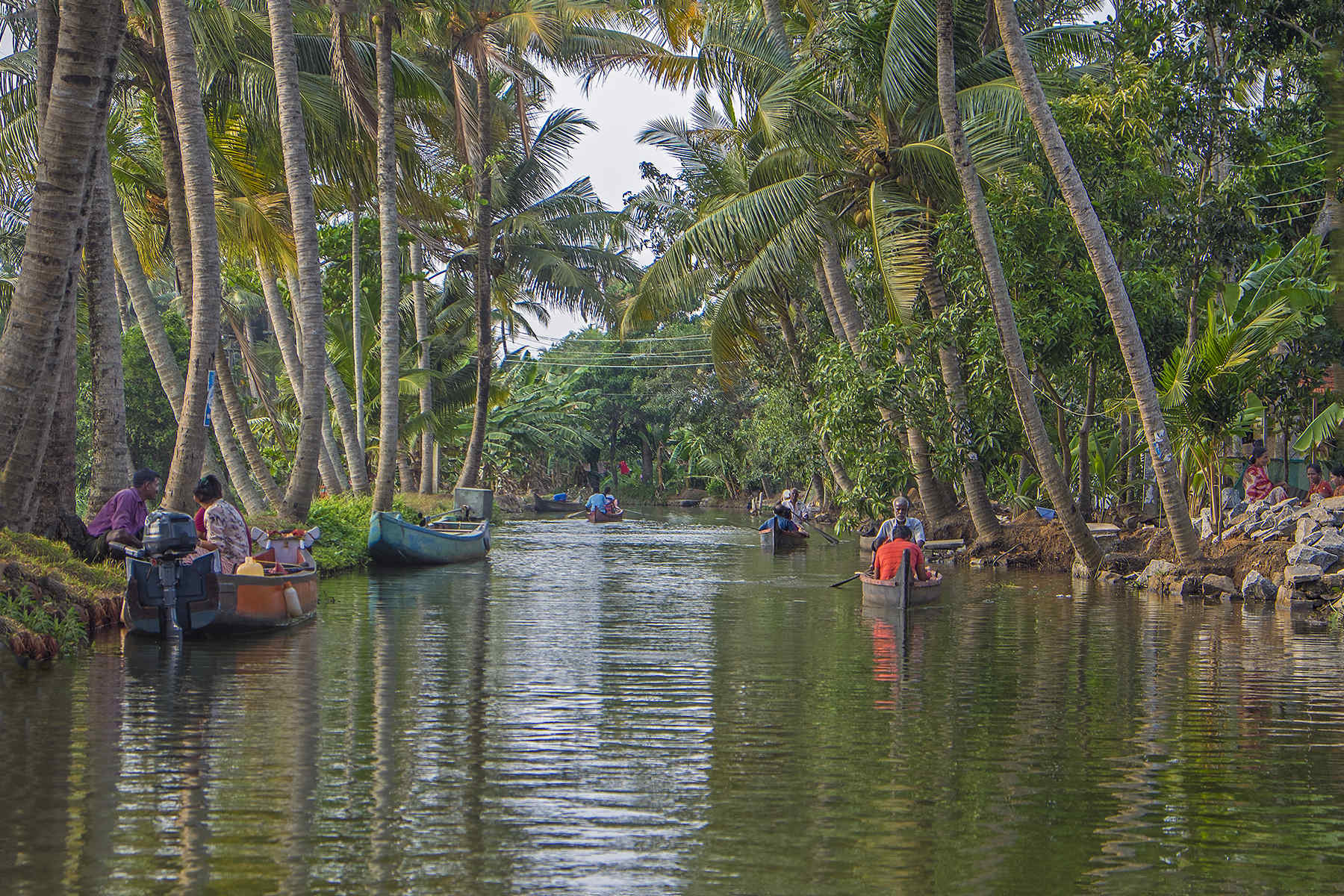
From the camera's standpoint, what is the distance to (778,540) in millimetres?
32594

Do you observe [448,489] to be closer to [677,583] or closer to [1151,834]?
[677,583]

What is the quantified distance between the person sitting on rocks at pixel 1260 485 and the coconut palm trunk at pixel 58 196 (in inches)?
783

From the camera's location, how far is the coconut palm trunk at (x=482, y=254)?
31359 millimetres

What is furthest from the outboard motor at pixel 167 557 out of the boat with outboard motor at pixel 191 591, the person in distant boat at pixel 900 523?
the person in distant boat at pixel 900 523

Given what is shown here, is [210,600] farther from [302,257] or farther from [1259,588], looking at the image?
[1259,588]

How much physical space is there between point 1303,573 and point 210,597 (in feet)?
46.5

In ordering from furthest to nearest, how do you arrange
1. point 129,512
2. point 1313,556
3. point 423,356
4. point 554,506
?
point 554,506 → point 423,356 → point 1313,556 → point 129,512

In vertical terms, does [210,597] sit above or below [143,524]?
below

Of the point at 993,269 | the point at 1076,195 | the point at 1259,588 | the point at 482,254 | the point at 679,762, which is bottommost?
the point at 679,762

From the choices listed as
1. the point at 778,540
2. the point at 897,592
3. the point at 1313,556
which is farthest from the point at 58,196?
the point at 778,540

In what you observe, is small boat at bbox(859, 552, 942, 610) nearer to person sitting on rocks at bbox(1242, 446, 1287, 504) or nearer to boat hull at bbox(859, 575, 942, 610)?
boat hull at bbox(859, 575, 942, 610)

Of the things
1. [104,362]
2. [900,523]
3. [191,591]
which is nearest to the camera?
[191,591]

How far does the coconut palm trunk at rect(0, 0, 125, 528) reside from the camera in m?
11.9

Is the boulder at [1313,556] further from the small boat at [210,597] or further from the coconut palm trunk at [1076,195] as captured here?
the small boat at [210,597]
